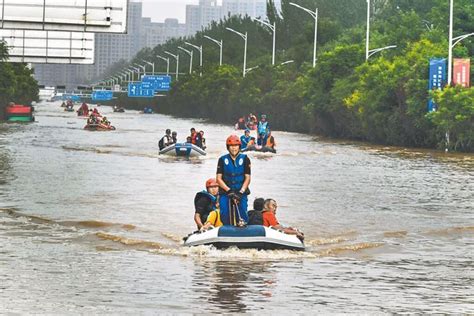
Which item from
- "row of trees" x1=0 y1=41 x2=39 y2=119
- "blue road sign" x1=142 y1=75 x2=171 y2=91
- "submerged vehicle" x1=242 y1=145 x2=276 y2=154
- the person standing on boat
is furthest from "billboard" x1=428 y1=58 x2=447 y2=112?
"blue road sign" x1=142 y1=75 x2=171 y2=91

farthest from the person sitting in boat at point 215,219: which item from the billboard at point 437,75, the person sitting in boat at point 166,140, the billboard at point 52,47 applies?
the billboard at point 52,47

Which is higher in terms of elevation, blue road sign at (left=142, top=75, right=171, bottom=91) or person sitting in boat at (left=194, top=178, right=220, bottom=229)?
blue road sign at (left=142, top=75, right=171, bottom=91)

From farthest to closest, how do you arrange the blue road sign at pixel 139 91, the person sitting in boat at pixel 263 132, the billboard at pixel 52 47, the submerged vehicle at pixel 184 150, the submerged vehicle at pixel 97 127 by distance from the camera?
the blue road sign at pixel 139 91 → the submerged vehicle at pixel 97 127 → the billboard at pixel 52 47 → the person sitting in boat at pixel 263 132 → the submerged vehicle at pixel 184 150

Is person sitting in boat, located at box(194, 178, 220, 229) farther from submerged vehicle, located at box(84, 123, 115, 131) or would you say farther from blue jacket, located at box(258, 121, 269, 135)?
submerged vehicle, located at box(84, 123, 115, 131)

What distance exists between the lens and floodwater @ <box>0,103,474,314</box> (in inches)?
603

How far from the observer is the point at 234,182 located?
1962cm

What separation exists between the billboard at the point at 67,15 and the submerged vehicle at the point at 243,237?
2492 cm

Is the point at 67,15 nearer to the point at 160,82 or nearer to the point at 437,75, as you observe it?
the point at 437,75

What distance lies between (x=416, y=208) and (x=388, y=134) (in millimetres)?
38006

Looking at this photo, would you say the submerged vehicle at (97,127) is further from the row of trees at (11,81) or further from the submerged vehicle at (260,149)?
the submerged vehicle at (260,149)

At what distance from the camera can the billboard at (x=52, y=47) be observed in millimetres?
73375

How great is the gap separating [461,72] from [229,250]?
42.0 m

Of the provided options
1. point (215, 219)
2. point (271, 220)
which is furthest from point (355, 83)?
point (215, 219)

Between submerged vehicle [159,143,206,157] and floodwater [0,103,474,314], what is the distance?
7.24 feet
